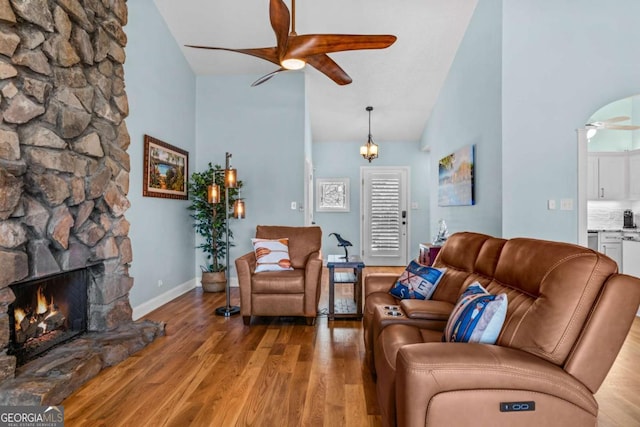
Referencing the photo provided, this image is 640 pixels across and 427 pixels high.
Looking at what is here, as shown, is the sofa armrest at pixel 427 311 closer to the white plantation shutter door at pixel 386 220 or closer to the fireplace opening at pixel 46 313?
the fireplace opening at pixel 46 313

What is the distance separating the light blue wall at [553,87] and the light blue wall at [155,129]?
3.88 metres

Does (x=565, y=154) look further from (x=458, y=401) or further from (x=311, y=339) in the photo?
(x=458, y=401)

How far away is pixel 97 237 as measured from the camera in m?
3.02

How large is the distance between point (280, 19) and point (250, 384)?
241 centimetres

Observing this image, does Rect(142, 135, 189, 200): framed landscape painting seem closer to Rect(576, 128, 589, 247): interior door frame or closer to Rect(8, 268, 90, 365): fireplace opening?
Rect(8, 268, 90, 365): fireplace opening

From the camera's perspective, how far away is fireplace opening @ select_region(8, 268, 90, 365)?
2.45 metres

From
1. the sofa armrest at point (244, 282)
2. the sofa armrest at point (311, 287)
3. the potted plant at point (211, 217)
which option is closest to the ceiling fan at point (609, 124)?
the sofa armrest at point (311, 287)

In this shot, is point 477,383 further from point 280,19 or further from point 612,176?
point 612,176

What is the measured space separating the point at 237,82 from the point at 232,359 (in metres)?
4.28

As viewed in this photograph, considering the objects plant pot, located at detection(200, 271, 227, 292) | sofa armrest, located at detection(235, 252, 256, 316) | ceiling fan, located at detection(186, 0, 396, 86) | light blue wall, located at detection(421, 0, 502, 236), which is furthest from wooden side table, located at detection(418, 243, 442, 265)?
ceiling fan, located at detection(186, 0, 396, 86)

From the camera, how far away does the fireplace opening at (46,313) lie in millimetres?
2449

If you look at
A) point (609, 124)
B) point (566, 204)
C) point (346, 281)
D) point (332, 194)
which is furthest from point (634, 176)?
point (332, 194)

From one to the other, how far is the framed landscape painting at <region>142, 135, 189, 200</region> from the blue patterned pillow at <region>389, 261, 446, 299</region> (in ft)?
9.97

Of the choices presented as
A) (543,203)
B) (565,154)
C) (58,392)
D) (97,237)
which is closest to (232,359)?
(58,392)
